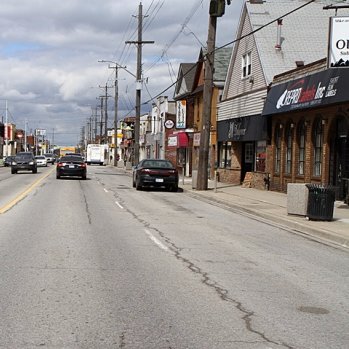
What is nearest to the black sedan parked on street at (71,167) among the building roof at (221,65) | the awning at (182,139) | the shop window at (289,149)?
the awning at (182,139)

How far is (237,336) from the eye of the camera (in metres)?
5.30

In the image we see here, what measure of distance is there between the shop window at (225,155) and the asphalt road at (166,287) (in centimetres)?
1978

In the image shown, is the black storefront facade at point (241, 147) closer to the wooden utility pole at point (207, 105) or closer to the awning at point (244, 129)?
the awning at point (244, 129)

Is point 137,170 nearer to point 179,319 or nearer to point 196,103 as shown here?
point 196,103

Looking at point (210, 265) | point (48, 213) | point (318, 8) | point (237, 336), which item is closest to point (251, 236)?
point (210, 265)

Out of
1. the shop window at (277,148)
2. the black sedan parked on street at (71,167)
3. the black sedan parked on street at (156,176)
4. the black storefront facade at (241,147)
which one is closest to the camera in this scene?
the shop window at (277,148)

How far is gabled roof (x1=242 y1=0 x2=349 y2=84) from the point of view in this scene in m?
28.1

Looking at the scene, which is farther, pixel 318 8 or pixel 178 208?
pixel 318 8

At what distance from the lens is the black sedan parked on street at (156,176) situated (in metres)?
26.4

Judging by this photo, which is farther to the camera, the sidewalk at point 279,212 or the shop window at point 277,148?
the shop window at point 277,148

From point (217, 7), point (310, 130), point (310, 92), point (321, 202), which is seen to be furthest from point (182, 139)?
point (321, 202)

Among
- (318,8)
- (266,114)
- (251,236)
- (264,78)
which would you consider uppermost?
(318,8)

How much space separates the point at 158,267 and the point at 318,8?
27041mm

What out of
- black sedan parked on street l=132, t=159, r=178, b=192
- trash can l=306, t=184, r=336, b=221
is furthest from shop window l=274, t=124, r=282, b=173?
trash can l=306, t=184, r=336, b=221
